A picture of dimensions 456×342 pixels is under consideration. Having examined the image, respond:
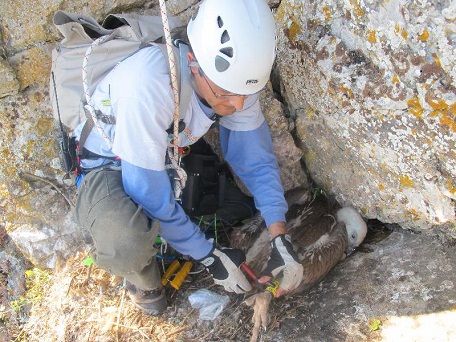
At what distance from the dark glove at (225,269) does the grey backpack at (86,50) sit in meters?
1.05

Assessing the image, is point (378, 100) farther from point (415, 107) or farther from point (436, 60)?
point (436, 60)

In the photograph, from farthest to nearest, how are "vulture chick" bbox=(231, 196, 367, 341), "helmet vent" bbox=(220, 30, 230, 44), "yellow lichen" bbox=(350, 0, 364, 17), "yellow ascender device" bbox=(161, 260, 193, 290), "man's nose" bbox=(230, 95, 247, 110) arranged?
"yellow ascender device" bbox=(161, 260, 193, 290) < "vulture chick" bbox=(231, 196, 367, 341) < "man's nose" bbox=(230, 95, 247, 110) < "yellow lichen" bbox=(350, 0, 364, 17) < "helmet vent" bbox=(220, 30, 230, 44)

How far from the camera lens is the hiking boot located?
366cm

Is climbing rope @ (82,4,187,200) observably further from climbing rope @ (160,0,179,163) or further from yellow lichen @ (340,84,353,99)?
yellow lichen @ (340,84,353,99)

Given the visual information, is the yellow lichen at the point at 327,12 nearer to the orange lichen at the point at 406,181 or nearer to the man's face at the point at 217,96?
the man's face at the point at 217,96

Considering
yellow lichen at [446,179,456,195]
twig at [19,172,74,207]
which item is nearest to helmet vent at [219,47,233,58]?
yellow lichen at [446,179,456,195]

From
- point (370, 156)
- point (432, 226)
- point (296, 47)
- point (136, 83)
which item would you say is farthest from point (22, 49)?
point (432, 226)

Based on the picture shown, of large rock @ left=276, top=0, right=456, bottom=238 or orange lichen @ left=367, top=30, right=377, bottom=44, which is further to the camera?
orange lichen @ left=367, top=30, right=377, bottom=44

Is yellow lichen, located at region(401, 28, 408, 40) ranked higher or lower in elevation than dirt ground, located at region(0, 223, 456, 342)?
higher

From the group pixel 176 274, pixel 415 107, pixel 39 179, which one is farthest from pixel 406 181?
pixel 39 179

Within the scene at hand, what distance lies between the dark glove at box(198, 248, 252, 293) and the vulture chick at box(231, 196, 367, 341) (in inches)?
10.7

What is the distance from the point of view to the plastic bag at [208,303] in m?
3.61

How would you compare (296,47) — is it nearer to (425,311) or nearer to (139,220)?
(139,220)

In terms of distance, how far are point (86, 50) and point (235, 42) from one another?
43.7 inches
